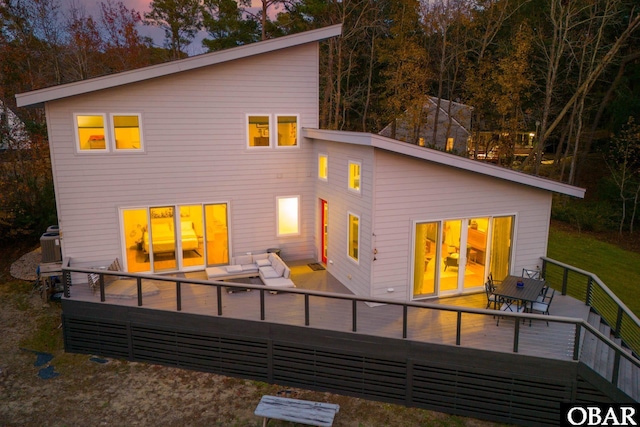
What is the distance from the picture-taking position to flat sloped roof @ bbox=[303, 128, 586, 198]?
29.4 ft

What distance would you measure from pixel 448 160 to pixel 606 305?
15.7ft

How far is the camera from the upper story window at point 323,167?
12.0 metres

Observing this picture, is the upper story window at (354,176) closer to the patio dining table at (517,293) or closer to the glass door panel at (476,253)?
the glass door panel at (476,253)

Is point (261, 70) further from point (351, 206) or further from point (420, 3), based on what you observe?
point (420, 3)

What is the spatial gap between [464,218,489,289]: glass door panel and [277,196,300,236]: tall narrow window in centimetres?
509

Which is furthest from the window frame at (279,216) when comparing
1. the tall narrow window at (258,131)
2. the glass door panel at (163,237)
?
the glass door panel at (163,237)

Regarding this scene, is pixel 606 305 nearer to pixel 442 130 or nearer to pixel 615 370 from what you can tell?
pixel 615 370

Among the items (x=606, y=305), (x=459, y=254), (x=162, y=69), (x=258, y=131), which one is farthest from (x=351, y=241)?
(x=162, y=69)

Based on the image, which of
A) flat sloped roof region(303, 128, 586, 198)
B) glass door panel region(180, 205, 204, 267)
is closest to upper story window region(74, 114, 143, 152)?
glass door panel region(180, 205, 204, 267)

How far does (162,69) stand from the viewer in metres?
10.9

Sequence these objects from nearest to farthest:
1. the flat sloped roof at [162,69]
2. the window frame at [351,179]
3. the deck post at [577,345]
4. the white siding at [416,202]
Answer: the deck post at [577,345] < the white siding at [416,202] < the window frame at [351,179] < the flat sloped roof at [162,69]

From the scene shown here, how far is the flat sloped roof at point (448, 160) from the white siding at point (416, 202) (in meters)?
0.34

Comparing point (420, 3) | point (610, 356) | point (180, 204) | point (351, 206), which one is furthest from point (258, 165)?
point (420, 3)

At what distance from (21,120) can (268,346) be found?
15.6 m
